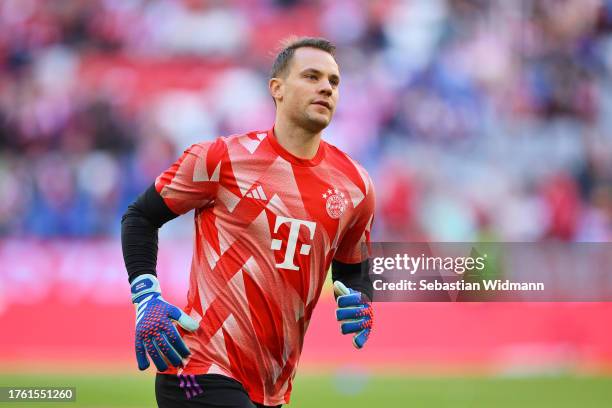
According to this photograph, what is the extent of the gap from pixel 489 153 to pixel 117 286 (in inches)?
285

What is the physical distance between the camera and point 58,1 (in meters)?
20.8

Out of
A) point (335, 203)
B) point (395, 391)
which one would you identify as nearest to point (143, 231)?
point (335, 203)

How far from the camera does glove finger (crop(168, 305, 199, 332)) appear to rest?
4699 mm

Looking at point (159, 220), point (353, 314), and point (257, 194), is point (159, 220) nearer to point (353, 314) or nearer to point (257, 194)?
point (257, 194)

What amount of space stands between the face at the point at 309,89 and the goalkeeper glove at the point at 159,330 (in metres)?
1.16

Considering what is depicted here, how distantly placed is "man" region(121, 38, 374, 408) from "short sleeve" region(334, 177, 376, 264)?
3cm

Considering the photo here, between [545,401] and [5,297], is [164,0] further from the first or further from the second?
[545,401]

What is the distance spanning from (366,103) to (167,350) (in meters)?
14.5

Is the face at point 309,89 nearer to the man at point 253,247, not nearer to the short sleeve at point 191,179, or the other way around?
the man at point 253,247

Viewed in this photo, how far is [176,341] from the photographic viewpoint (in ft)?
15.3

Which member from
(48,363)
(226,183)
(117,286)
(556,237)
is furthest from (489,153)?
(226,183)

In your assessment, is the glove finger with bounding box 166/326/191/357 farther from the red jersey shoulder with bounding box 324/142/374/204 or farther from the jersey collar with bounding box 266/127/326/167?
the red jersey shoulder with bounding box 324/142/374/204

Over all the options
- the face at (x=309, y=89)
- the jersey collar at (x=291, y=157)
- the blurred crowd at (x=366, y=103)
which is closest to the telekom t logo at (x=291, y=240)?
the jersey collar at (x=291, y=157)

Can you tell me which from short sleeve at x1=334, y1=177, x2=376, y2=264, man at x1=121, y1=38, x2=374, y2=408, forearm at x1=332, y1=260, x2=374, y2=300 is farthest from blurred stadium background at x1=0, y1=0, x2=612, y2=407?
man at x1=121, y1=38, x2=374, y2=408
